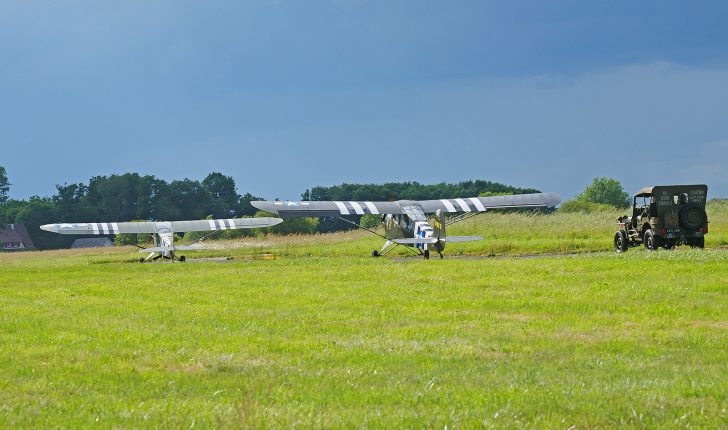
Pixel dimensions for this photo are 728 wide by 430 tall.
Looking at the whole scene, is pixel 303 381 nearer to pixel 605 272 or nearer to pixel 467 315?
pixel 467 315

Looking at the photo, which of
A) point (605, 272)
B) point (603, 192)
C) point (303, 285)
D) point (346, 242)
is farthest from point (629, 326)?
point (603, 192)

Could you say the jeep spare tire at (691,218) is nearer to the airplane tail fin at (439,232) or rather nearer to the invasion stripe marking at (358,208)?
the airplane tail fin at (439,232)

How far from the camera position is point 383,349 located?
11820 mm

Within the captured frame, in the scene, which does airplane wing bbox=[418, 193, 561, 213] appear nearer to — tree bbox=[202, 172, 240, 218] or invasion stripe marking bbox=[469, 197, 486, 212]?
invasion stripe marking bbox=[469, 197, 486, 212]

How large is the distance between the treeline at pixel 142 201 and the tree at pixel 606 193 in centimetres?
1160

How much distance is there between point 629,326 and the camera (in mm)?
14148

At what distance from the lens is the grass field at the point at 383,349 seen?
800 centimetres

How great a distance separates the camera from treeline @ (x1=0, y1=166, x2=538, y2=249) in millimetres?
122875

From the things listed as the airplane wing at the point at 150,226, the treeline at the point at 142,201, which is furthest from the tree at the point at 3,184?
the airplane wing at the point at 150,226

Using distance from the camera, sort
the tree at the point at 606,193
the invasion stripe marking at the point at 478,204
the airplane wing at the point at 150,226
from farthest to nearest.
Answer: the tree at the point at 606,193 → the airplane wing at the point at 150,226 → the invasion stripe marking at the point at 478,204

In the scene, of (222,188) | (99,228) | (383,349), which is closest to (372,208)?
(99,228)

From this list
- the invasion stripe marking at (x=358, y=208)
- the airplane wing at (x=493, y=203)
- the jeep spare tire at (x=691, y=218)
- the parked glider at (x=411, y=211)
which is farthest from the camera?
the airplane wing at (x=493, y=203)

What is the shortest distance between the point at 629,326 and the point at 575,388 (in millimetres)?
5682

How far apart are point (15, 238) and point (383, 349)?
117148 mm
